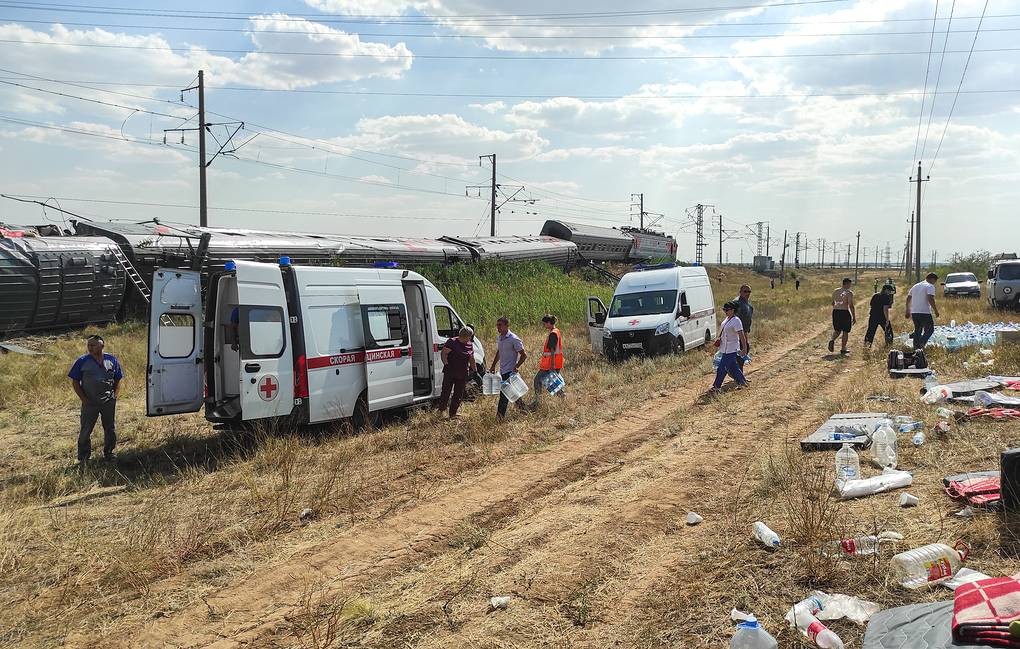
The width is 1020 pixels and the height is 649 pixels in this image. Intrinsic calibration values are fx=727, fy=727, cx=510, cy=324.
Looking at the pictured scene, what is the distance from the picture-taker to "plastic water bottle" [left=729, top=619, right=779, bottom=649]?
3.70 metres

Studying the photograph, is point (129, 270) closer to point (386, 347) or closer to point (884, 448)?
point (386, 347)

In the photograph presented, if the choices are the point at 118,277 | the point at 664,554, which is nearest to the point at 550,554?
the point at 664,554

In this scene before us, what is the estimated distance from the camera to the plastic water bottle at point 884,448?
6.83 meters

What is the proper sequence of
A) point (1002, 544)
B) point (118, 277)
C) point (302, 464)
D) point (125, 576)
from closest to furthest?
point (1002, 544), point (125, 576), point (302, 464), point (118, 277)

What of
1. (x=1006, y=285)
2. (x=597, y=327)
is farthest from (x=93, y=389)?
(x=1006, y=285)

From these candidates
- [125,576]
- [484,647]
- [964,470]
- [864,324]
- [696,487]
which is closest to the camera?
[484,647]

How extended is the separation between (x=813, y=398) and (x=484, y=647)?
845 cm

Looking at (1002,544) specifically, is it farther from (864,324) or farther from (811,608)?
(864,324)

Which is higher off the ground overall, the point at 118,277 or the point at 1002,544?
the point at 118,277

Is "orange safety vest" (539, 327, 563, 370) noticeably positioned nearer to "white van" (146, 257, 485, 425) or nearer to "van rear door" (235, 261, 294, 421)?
"white van" (146, 257, 485, 425)

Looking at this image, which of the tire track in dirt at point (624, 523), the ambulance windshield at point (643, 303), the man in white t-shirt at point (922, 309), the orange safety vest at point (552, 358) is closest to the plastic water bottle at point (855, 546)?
the tire track in dirt at point (624, 523)

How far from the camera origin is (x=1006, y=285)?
78.1 ft

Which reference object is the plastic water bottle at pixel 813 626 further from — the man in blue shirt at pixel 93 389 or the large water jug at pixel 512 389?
the man in blue shirt at pixel 93 389

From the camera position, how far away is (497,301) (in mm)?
26062
